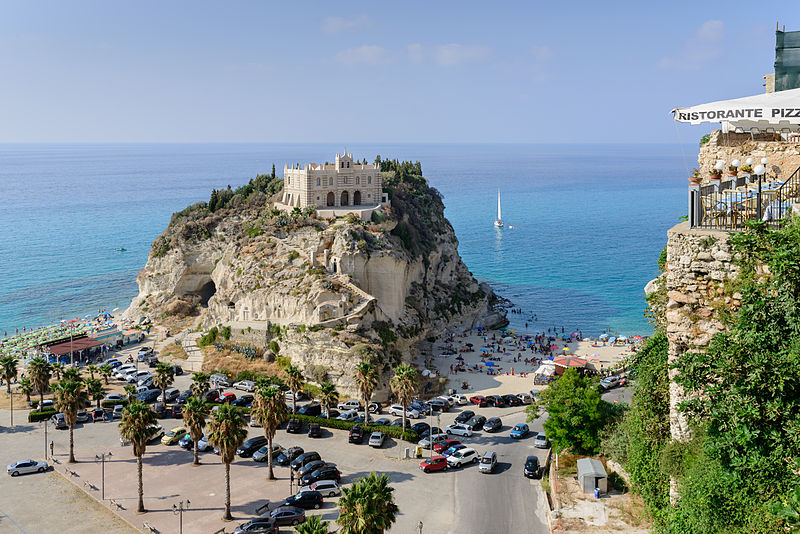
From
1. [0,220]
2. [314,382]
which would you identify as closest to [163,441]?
[314,382]

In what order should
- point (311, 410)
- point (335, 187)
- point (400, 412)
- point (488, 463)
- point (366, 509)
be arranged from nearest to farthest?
1. point (366, 509)
2. point (488, 463)
3. point (311, 410)
4. point (400, 412)
5. point (335, 187)

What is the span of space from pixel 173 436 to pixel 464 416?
1854cm

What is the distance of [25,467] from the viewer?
3853cm

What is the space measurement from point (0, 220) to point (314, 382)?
145 meters

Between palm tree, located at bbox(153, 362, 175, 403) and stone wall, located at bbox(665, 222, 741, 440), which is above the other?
stone wall, located at bbox(665, 222, 741, 440)

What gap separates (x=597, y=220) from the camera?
16125cm

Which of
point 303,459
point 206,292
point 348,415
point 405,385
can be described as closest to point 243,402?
point 348,415

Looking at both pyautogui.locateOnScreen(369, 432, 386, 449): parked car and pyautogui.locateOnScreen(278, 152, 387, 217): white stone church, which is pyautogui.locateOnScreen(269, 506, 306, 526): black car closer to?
pyautogui.locateOnScreen(369, 432, 386, 449): parked car

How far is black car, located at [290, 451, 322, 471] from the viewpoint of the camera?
38688mm

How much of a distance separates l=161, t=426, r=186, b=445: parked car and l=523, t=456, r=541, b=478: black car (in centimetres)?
2101

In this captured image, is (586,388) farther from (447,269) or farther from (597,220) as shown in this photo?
(597,220)

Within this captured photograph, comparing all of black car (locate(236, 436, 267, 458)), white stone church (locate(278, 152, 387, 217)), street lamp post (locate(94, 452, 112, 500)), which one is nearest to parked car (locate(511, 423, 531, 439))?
black car (locate(236, 436, 267, 458))

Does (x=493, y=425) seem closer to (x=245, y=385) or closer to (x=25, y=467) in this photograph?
(x=245, y=385)

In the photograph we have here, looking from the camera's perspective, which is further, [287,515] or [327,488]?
[327,488]
